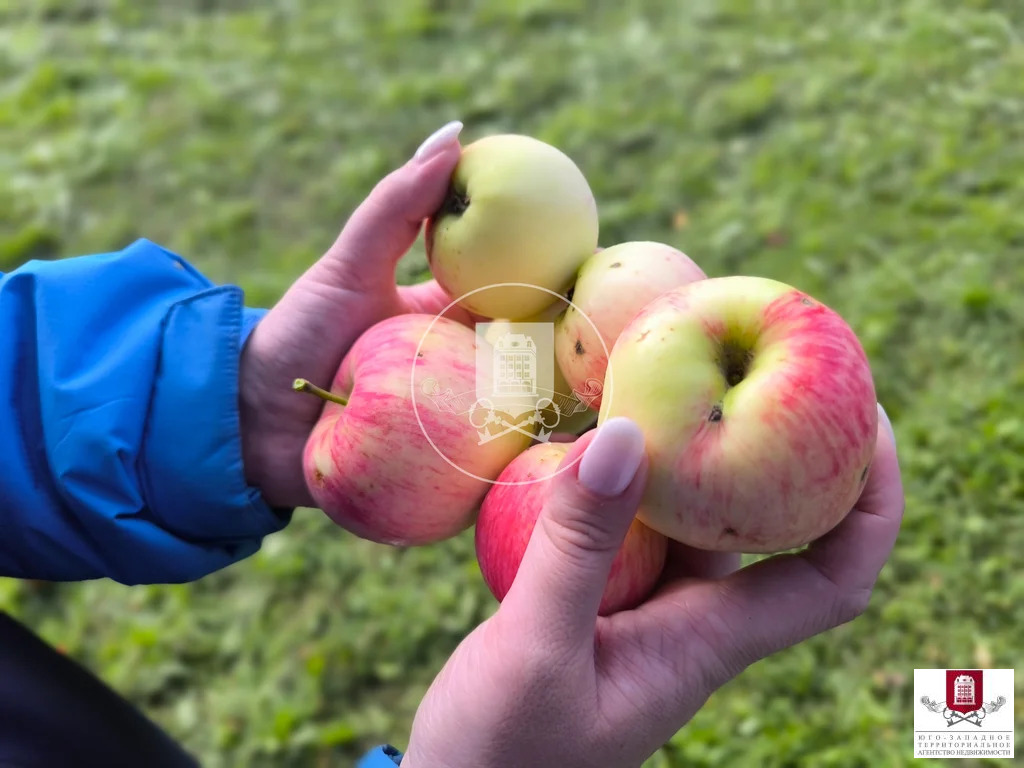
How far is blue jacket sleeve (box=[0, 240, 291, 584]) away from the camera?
4.46 feet

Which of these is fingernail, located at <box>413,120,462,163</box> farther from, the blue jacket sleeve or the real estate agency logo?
the real estate agency logo

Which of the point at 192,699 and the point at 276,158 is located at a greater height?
the point at 276,158

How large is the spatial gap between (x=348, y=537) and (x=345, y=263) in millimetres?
1097

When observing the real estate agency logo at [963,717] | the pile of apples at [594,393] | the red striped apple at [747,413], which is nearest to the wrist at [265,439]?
the pile of apples at [594,393]

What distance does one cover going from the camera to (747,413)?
986 mm

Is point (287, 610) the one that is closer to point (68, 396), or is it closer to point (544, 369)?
point (68, 396)

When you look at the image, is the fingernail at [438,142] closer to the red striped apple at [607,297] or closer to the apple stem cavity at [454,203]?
the apple stem cavity at [454,203]

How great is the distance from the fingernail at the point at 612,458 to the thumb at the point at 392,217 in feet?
1.90

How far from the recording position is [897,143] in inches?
115

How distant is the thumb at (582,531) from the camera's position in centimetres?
95

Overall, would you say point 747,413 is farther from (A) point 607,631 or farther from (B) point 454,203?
(B) point 454,203

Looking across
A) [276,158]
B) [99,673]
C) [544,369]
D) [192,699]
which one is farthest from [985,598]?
[276,158]

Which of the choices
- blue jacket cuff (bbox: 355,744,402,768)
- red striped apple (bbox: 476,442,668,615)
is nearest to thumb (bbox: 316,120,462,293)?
red striped apple (bbox: 476,442,668,615)

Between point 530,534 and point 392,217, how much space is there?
59 cm
